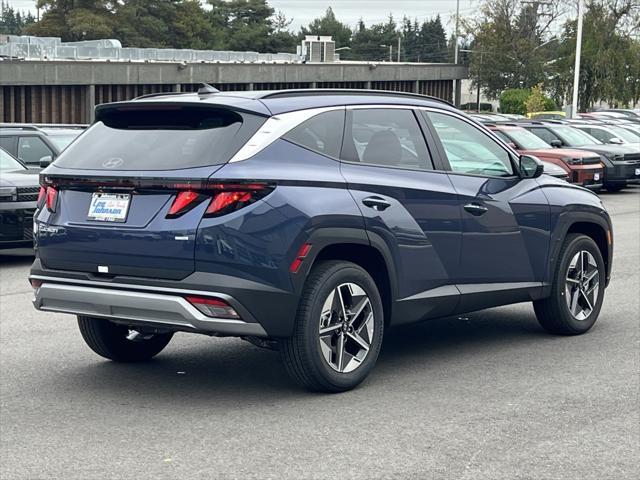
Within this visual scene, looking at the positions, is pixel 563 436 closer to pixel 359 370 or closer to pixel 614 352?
pixel 359 370

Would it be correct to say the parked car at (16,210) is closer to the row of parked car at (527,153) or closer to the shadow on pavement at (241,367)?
the row of parked car at (527,153)

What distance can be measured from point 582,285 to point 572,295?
0.13 meters

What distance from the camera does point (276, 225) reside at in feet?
20.8

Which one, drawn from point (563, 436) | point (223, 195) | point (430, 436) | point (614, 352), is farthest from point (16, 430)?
point (614, 352)

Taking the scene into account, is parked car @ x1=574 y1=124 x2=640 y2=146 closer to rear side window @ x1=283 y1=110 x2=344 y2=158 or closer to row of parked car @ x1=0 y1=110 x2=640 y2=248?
row of parked car @ x1=0 y1=110 x2=640 y2=248

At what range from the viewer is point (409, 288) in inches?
285

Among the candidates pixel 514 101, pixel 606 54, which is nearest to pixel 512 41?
pixel 514 101

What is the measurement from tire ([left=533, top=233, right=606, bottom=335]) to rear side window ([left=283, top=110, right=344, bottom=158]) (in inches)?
93.4

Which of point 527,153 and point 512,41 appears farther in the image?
point 512,41

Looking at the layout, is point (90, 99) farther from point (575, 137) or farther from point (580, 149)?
point (580, 149)

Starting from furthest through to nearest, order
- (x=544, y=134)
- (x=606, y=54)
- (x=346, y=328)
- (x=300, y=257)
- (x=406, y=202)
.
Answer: (x=606, y=54)
(x=544, y=134)
(x=406, y=202)
(x=346, y=328)
(x=300, y=257)

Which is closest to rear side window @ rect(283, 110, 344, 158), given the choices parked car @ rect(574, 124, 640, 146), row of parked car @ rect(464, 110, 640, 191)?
row of parked car @ rect(464, 110, 640, 191)

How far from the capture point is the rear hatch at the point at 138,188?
6305 millimetres

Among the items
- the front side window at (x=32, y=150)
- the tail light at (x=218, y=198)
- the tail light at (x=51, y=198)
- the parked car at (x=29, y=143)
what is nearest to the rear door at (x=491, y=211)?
the tail light at (x=218, y=198)
